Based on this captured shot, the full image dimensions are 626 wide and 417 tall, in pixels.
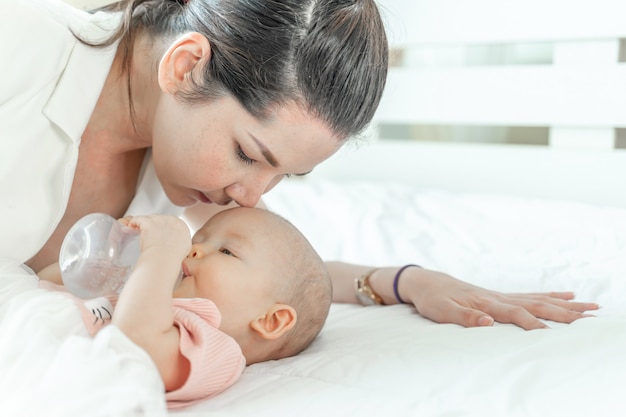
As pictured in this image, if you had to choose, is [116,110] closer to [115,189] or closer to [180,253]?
[115,189]

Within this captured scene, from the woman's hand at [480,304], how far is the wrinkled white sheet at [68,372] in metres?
0.56

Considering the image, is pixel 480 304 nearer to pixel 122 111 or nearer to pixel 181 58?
pixel 181 58

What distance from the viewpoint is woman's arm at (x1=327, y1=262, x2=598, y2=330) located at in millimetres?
1205

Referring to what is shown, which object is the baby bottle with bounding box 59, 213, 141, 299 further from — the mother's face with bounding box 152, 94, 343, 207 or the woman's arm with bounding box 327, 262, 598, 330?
the woman's arm with bounding box 327, 262, 598, 330

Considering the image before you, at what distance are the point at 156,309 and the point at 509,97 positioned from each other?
156 cm

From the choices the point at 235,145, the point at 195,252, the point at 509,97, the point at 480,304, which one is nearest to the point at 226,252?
the point at 195,252

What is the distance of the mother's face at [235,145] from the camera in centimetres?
119

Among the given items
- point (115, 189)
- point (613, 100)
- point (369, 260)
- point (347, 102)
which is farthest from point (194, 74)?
point (613, 100)

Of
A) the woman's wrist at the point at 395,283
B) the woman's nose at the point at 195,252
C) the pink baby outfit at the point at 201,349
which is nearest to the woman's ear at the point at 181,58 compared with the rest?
the woman's nose at the point at 195,252

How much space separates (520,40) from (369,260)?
2.82 feet

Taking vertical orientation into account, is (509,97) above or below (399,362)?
above

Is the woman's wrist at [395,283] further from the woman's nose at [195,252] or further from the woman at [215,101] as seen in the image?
the woman's nose at [195,252]

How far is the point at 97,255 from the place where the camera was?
3.52 ft

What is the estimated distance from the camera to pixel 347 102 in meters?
1.20
